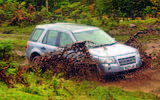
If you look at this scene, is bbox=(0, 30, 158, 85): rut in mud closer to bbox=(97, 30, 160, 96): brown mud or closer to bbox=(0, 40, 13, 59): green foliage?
bbox=(97, 30, 160, 96): brown mud

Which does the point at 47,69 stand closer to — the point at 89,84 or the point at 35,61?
the point at 35,61

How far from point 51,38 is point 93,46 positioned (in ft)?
5.66

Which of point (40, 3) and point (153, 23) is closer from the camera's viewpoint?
point (153, 23)

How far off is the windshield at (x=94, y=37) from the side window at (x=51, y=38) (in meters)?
0.78

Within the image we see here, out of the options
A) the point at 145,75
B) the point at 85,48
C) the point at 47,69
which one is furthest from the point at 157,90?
the point at 47,69

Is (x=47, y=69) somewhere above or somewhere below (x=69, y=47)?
below

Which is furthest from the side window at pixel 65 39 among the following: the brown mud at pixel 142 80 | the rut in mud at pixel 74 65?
the brown mud at pixel 142 80

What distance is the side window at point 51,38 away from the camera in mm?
10875

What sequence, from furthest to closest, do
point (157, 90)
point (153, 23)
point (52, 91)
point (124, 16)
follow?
point (124, 16) < point (153, 23) < point (157, 90) < point (52, 91)

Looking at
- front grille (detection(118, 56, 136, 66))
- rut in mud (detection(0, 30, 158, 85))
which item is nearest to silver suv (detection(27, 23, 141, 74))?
front grille (detection(118, 56, 136, 66))

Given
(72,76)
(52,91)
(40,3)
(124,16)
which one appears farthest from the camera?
(40,3)

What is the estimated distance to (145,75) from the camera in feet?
32.5

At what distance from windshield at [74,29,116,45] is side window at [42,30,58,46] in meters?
0.78

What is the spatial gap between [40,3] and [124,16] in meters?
11.2
